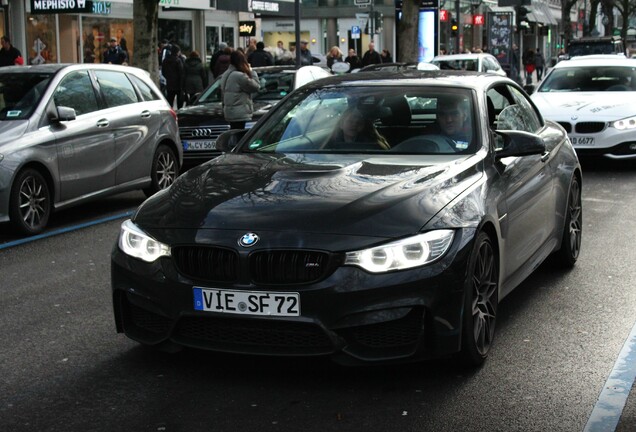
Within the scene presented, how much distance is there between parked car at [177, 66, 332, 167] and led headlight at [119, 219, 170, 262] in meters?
8.80

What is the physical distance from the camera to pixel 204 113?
1593 cm

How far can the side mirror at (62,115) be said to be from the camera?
10.5 m

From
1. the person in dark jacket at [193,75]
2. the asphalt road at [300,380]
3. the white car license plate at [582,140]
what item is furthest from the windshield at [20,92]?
the person in dark jacket at [193,75]

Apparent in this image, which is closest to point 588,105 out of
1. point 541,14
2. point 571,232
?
point 571,232

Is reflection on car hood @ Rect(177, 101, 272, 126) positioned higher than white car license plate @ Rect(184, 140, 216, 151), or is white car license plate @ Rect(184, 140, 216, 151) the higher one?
reflection on car hood @ Rect(177, 101, 272, 126)

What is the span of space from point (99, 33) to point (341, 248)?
95.4 ft

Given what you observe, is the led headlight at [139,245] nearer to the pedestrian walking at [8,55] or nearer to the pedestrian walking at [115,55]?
the pedestrian walking at [8,55]

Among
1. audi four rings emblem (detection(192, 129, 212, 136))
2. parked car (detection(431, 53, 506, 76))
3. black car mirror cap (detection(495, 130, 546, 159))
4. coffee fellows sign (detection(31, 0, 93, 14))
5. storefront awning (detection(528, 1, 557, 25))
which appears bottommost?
audi four rings emblem (detection(192, 129, 212, 136))

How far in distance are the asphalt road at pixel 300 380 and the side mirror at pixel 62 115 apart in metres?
3.30

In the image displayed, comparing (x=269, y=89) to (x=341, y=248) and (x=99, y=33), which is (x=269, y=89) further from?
(x=99, y=33)

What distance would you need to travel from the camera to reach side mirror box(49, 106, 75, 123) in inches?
414

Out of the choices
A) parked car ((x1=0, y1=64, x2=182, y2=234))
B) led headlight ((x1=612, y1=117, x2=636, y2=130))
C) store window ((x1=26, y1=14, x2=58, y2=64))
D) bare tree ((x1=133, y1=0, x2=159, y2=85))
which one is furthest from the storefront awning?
parked car ((x1=0, y1=64, x2=182, y2=234))

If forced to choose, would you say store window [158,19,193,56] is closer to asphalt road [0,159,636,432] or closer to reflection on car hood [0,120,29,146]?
reflection on car hood [0,120,29,146]

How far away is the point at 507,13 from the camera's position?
45.4m
